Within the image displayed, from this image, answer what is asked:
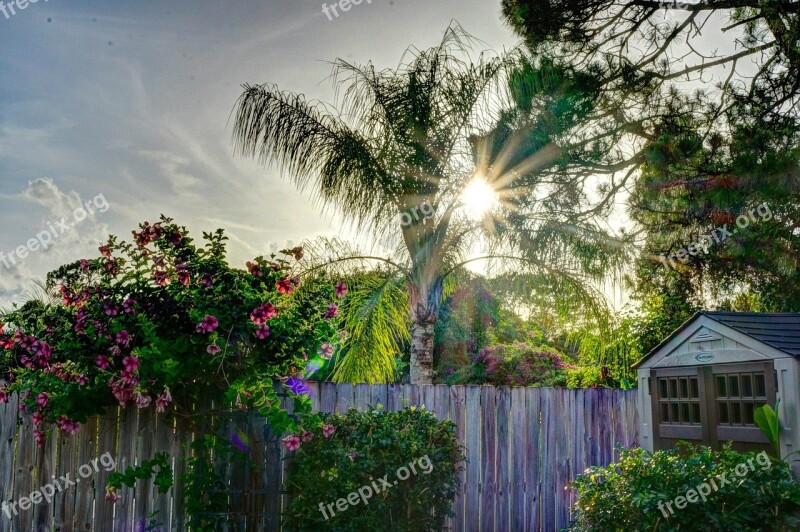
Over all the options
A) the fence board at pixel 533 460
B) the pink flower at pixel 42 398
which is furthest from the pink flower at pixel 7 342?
the fence board at pixel 533 460

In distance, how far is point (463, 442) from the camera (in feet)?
23.8

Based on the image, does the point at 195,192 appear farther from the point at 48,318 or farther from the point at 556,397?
the point at 556,397

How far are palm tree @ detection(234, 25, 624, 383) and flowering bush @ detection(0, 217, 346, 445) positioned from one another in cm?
303

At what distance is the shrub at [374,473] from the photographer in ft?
17.6

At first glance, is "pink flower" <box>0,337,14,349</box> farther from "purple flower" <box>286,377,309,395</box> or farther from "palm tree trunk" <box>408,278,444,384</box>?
"palm tree trunk" <box>408,278,444,384</box>

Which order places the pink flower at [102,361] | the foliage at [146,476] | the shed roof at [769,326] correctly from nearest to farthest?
the pink flower at [102,361], the foliage at [146,476], the shed roof at [769,326]

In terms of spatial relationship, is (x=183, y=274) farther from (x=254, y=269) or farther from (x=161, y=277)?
(x=254, y=269)

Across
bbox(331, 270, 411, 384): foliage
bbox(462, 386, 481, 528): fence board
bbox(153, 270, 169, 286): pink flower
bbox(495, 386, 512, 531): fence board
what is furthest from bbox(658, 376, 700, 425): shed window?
bbox(153, 270, 169, 286): pink flower

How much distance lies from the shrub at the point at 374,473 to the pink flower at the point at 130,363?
135 cm

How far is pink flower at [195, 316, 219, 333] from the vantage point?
5.37 metres

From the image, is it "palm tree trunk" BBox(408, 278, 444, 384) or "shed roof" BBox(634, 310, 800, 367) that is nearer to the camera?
"shed roof" BBox(634, 310, 800, 367)

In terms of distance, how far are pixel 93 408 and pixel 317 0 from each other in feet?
14.4

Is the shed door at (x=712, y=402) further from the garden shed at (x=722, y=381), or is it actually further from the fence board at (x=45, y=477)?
the fence board at (x=45, y=477)

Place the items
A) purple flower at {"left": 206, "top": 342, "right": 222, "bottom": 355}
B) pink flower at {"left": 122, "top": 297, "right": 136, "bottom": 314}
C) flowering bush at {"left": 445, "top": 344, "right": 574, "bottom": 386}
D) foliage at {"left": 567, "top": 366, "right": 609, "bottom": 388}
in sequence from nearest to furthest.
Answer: purple flower at {"left": 206, "top": 342, "right": 222, "bottom": 355}, pink flower at {"left": 122, "top": 297, "right": 136, "bottom": 314}, foliage at {"left": 567, "top": 366, "right": 609, "bottom": 388}, flowering bush at {"left": 445, "top": 344, "right": 574, "bottom": 386}
